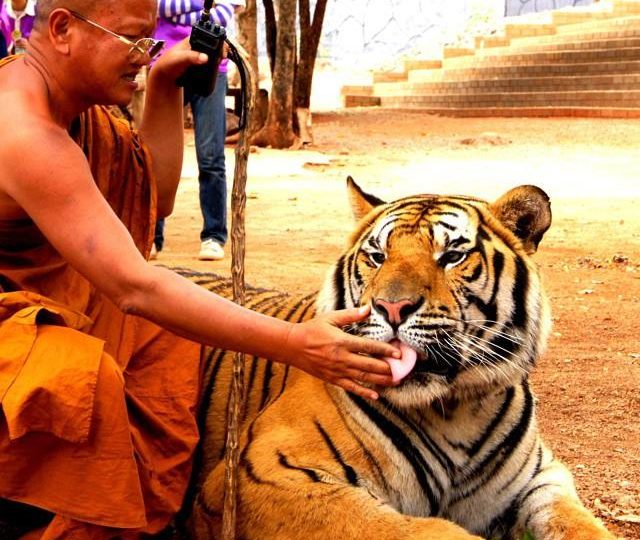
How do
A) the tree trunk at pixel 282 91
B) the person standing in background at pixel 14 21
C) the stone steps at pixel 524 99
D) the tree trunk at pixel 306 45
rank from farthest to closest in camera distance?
the stone steps at pixel 524 99
the tree trunk at pixel 306 45
the tree trunk at pixel 282 91
the person standing in background at pixel 14 21

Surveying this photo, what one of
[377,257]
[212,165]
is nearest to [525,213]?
[377,257]

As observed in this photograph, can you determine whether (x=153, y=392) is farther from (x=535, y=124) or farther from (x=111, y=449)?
(x=535, y=124)

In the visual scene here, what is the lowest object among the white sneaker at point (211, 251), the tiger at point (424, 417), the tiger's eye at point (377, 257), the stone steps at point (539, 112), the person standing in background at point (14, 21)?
the stone steps at point (539, 112)

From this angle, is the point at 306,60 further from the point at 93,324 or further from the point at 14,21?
the point at 93,324

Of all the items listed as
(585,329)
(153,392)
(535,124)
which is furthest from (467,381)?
(535,124)

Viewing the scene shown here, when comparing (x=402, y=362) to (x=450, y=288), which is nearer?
(x=402, y=362)

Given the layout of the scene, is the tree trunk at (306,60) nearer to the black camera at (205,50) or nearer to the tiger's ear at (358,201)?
the tiger's ear at (358,201)

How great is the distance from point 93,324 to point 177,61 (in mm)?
738

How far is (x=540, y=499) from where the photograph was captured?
9.86 feet

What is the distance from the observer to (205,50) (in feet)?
8.82

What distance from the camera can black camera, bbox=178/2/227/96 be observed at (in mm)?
2611

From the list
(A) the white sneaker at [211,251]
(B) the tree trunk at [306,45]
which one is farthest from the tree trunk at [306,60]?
(A) the white sneaker at [211,251]

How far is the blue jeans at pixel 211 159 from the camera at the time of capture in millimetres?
7188

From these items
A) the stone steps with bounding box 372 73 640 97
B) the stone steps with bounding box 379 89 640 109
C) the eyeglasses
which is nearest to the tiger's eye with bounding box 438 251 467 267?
the eyeglasses
